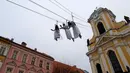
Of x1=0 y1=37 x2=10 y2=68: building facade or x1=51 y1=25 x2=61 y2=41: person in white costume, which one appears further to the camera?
x1=0 y1=37 x2=10 y2=68: building facade

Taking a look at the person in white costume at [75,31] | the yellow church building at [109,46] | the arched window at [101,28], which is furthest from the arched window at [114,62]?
the person in white costume at [75,31]

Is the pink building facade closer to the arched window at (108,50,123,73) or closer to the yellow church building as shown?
the yellow church building

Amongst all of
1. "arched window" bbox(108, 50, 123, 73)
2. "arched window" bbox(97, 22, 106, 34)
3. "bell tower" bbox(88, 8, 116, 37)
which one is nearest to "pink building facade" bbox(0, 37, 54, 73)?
Result: "bell tower" bbox(88, 8, 116, 37)

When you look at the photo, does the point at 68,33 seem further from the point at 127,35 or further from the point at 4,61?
the point at 4,61

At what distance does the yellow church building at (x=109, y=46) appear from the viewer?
1388 centimetres

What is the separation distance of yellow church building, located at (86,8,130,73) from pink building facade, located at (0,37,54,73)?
32.4ft

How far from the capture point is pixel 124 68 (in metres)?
12.9

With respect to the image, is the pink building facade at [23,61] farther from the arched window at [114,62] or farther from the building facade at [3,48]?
the arched window at [114,62]

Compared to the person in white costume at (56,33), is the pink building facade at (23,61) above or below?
above

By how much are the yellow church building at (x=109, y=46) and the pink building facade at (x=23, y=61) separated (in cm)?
987

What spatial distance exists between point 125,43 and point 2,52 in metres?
19.1

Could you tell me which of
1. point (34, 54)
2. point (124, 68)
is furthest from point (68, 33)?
point (34, 54)

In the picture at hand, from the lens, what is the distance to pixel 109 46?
1573cm

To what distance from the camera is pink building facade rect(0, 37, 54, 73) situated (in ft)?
56.4
